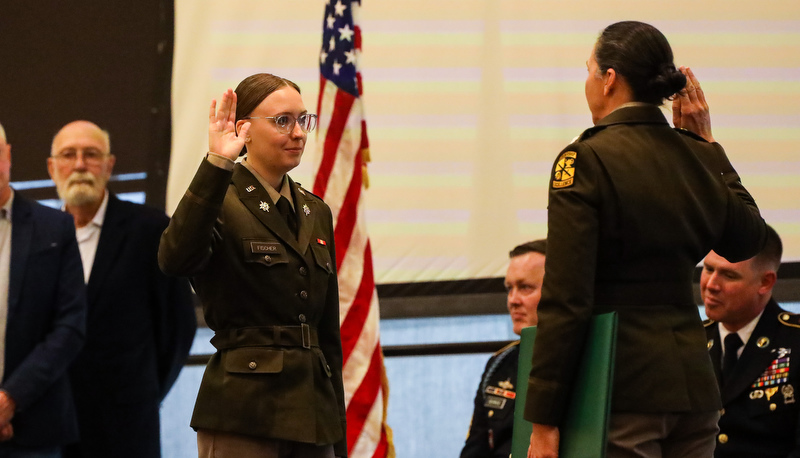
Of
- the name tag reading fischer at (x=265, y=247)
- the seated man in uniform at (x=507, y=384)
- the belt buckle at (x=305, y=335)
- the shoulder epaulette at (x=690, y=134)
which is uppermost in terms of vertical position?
the shoulder epaulette at (x=690, y=134)

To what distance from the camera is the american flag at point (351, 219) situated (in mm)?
3322

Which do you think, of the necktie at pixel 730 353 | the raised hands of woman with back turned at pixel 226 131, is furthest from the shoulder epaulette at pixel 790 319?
the raised hands of woman with back turned at pixel 226 131

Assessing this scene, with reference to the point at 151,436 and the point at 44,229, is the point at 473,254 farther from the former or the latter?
the point at 44,229

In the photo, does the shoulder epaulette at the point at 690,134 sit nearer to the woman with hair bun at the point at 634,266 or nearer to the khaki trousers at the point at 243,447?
the woman with hair bun at the point at 634,266

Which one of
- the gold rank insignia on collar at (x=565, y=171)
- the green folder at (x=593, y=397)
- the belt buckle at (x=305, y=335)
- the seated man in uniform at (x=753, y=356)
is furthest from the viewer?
the seated man in uniform at (x=753, y=356)

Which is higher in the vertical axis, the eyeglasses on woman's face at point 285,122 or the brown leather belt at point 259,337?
the eyeglasses on woman's face at point 285,122

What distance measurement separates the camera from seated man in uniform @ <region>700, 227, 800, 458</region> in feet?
8.55

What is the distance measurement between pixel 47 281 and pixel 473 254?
74.5 inches

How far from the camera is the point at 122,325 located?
323 centimetres

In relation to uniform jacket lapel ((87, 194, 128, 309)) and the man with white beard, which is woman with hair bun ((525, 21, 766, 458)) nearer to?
the man with white beard

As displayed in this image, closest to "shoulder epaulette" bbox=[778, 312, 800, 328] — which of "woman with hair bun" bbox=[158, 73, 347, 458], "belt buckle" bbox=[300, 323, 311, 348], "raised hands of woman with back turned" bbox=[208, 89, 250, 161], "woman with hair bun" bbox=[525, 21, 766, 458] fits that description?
"woman with hair bun" bbox=[525, 21, 766, 458]

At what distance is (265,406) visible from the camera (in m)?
1.80

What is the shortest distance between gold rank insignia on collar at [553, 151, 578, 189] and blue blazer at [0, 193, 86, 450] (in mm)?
1769

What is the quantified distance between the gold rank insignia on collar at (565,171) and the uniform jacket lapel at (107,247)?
6.48 ft
